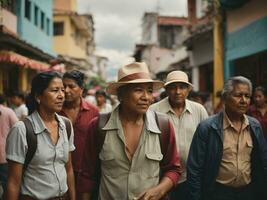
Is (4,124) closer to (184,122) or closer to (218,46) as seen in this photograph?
(184,122)

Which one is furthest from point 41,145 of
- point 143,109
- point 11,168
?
point 143,109

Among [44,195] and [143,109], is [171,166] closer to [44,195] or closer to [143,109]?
[143,109]

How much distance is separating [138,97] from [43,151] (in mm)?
→ 879

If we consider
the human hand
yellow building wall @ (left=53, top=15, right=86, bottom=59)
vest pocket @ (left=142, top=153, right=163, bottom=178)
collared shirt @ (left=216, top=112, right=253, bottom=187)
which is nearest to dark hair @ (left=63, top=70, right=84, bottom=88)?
collared shirt @ (left=216, top=112, right=253, bottom=187)

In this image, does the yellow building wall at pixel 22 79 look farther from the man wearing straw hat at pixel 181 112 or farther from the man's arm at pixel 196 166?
the man's arm at pixel 196 166

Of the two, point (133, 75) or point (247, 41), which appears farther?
point (247, 41)

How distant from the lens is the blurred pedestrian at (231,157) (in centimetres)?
426

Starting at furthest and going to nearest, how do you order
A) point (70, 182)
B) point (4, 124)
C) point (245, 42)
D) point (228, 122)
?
point (245, 42) < point (4, 124) < point (228, 122) < point (70, 182)

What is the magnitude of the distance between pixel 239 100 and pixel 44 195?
6.65 ft

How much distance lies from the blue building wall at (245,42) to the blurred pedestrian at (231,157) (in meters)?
7.73

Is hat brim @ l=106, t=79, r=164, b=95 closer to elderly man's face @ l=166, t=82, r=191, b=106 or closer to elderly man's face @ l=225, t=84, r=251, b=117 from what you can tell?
elderly man's face @ l=225, t=84, r=251, b=117

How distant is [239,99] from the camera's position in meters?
4.34

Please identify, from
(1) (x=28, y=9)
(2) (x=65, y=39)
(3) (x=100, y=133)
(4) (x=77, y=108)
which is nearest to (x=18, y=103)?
(4) (x=77, y=108)

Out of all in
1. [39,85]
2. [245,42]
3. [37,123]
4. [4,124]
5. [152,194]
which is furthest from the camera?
[245,42]
